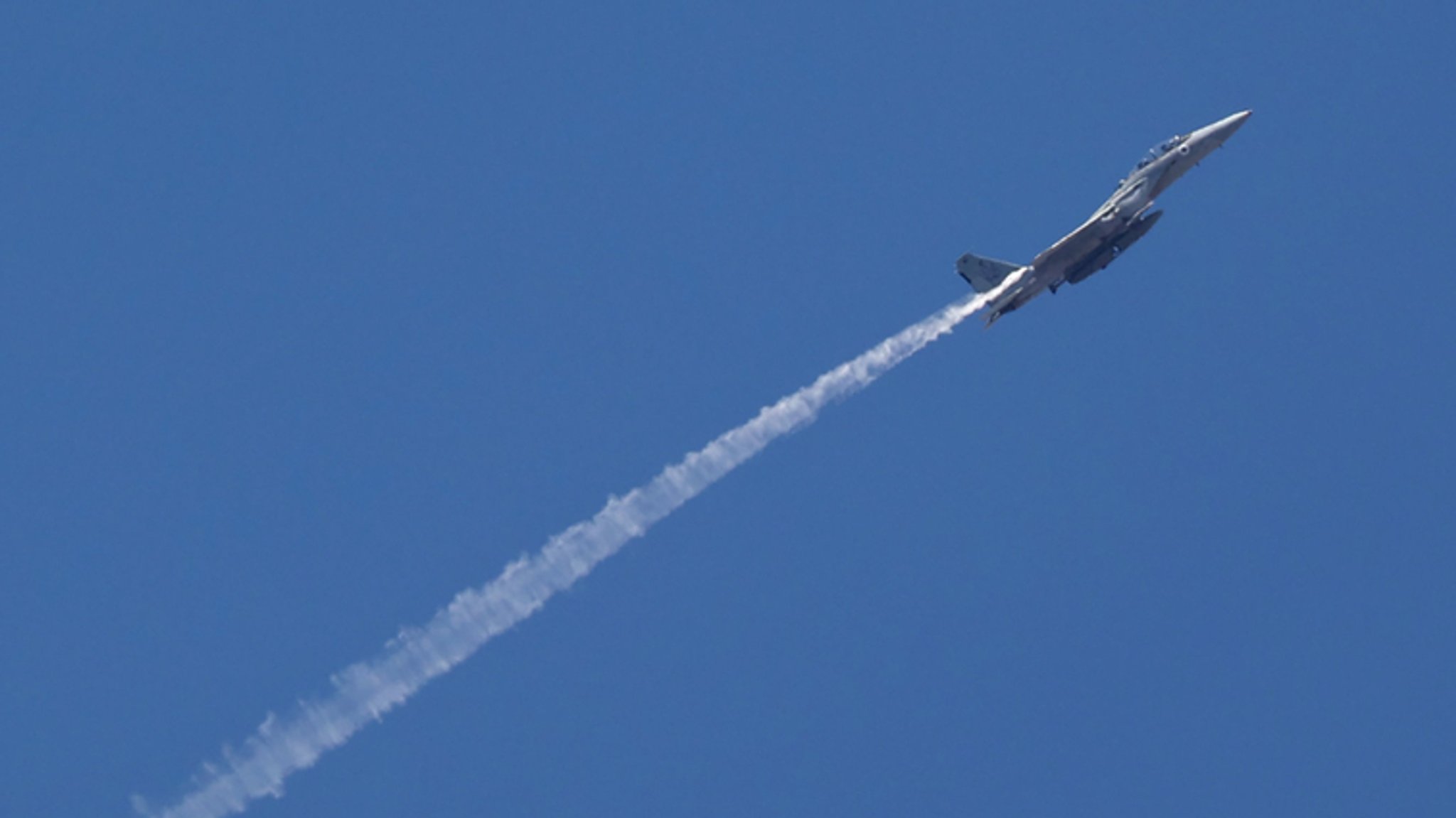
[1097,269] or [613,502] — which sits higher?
[613,502]

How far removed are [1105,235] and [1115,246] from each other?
2.56ft

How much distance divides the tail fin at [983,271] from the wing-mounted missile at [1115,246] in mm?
2630

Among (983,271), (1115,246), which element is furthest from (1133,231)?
(983,271)

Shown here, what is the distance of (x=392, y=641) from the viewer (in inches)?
2522

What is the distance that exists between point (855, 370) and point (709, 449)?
7029mm

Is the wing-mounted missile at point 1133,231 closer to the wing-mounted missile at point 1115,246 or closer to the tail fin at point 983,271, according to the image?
the wing-mounted missile at point 1115,246

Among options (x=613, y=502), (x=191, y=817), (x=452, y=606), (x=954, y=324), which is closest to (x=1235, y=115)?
(x=954, y=324)

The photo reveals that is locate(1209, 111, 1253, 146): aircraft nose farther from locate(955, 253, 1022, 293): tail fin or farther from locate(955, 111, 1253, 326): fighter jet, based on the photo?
locate(955, 253, 1022, 293): tail fin

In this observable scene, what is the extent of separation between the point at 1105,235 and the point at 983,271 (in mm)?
4847

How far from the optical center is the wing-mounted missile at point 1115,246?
63.2 m

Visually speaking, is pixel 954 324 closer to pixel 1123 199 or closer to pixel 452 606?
pixel 1123 199

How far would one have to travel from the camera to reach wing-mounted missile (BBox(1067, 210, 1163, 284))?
63.2 m

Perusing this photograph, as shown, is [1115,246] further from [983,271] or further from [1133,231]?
[983,271]

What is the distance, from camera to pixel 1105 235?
63.1 m
